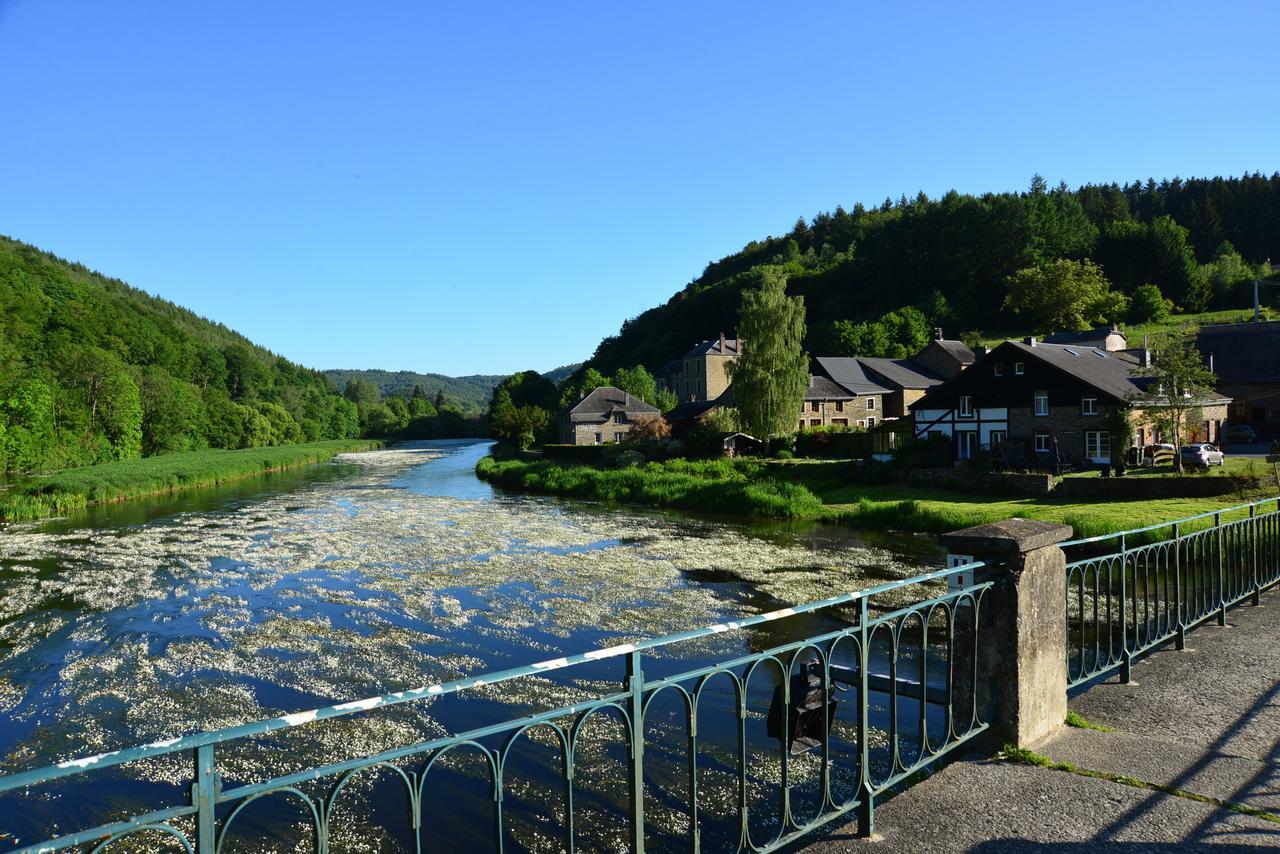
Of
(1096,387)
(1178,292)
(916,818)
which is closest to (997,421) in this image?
(1096,387)

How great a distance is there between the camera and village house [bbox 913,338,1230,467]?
35531mm

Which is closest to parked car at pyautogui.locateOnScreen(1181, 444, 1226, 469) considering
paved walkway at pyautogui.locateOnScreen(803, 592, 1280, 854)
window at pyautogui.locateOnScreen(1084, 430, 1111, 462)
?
window at pyautogui.locateOnScreen(1084, 430, 1111, 462)

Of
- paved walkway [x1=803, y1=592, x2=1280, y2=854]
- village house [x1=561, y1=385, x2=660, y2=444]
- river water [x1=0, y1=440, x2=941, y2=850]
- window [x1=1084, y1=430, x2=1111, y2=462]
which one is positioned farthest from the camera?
village house [x1=561, y1=385, x2=660, y2=444]

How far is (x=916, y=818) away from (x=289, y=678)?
1147cm

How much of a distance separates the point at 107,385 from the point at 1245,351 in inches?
3319

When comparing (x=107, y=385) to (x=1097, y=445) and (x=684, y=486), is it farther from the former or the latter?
(x=1097, y=445)

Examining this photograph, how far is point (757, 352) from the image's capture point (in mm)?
52562

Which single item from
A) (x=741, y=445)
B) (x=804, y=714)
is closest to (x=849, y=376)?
(x=741, y=445)

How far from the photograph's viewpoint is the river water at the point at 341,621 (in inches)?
376

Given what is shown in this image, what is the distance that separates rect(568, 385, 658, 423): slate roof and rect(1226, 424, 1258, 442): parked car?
44.4 m

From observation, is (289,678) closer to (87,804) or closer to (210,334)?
(87,804)

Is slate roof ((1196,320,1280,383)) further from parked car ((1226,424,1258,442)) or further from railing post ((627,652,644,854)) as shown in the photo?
railing post ((627,652,644,854))

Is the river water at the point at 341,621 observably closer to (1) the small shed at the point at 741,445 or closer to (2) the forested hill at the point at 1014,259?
(1) the small shed at the point at 741,445

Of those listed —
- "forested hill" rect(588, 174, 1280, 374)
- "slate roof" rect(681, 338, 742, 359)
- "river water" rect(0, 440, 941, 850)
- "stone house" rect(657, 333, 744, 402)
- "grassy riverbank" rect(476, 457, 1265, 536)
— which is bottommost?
"river water" rect(0, 440, 941, 850)
